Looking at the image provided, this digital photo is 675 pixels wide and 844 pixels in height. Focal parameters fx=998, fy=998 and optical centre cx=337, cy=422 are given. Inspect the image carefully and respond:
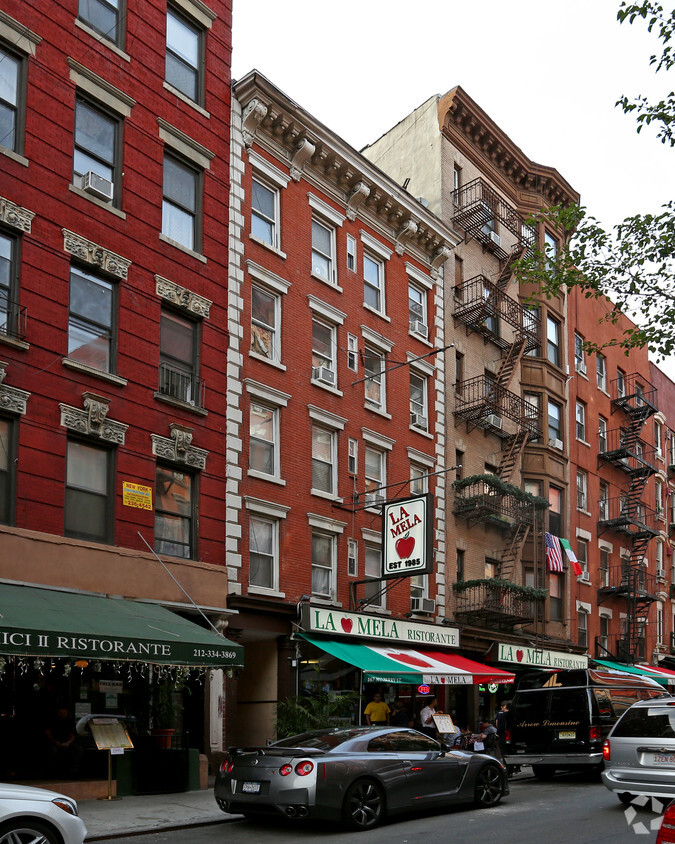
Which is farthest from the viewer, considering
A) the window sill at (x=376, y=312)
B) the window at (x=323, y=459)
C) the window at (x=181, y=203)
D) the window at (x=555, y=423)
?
the window at (x=555, y=423)

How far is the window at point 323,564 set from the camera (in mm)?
24531

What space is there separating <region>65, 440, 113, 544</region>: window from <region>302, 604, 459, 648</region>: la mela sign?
5700 millimetres

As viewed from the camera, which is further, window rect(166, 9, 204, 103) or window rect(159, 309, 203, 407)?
window rect(166, 9, 204, 103)

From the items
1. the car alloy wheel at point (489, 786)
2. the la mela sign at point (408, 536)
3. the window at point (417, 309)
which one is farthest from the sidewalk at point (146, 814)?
the window at point (417, 309)

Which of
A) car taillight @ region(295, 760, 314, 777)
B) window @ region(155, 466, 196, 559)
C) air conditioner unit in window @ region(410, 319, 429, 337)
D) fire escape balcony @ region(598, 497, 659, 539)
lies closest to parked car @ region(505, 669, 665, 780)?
window @ region(155, 466, 196, 559)

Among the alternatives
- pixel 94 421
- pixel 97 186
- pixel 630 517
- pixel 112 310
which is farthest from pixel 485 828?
pixel 630 517

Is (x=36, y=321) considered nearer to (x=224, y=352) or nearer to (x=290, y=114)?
(x=224, y=352)

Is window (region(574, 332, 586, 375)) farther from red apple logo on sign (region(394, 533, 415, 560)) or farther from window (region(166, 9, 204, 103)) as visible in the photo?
window (region(166, 9, 204, 103))

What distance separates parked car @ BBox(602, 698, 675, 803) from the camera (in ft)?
44.3

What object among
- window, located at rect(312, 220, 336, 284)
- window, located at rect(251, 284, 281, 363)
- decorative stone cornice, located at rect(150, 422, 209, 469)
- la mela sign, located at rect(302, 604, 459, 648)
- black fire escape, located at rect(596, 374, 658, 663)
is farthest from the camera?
black fire escape, located at rect(596, 374, 658, 663)

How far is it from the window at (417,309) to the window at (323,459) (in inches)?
233

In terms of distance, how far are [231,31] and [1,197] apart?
30.4 feet

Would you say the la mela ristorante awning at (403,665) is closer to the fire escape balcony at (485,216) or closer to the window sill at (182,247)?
the window sill at (182,247)

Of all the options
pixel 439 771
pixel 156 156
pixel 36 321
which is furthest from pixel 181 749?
pixel 156 156
